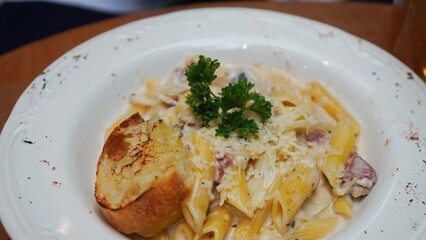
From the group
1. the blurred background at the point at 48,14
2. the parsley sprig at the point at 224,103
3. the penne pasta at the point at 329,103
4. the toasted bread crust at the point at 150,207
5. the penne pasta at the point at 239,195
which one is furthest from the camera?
the blurred background at the point at 48,14

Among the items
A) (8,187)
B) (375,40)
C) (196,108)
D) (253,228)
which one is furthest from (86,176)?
(375,40)

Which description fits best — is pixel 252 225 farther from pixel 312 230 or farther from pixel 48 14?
pixel 48 14

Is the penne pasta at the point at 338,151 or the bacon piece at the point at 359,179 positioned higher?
the penne pasta at the point at 338,151

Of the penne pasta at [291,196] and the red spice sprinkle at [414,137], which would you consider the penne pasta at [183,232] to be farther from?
the red spice sprinkle at [414,137]

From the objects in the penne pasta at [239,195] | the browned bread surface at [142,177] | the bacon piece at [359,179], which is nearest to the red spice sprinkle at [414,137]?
the bacon piece at [359,179]

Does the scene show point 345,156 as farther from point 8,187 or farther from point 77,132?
point 8,187

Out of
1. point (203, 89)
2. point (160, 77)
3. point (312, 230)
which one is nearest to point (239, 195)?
point (312, 230)
